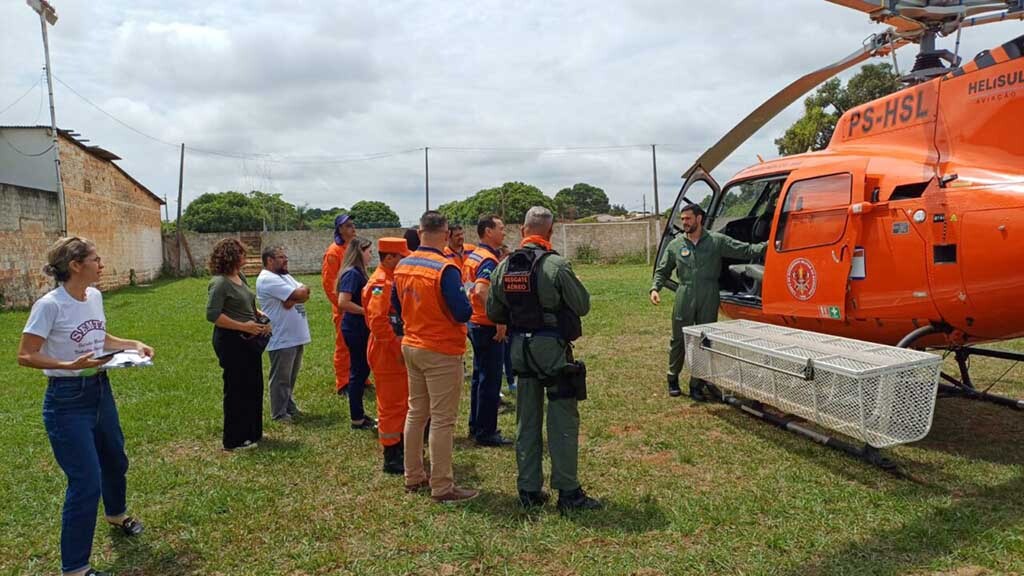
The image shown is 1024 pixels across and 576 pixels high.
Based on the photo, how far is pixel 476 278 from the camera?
571 centimetres

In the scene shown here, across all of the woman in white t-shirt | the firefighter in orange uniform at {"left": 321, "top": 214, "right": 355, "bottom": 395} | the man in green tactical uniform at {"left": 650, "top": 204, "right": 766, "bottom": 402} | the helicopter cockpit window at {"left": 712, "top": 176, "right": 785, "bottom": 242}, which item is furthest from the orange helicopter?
the woman in white t-shirt

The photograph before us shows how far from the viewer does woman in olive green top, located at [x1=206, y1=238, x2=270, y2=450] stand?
515cm

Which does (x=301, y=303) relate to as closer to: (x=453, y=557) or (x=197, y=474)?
(x=197, y=474)

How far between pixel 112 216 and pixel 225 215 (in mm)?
54733

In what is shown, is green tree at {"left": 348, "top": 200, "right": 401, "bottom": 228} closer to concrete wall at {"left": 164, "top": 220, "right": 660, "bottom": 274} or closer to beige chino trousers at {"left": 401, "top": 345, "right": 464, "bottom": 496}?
concrete wall at {"left": 164, "top": 220, "right": 660, "bottom": 274}

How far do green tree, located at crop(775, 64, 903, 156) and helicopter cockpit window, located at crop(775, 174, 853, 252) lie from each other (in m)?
20.2

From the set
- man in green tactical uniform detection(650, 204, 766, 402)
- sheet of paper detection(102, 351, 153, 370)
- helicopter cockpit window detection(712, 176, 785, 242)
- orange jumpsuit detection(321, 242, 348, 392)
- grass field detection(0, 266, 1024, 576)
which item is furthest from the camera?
orange jumpsuit detection(321, 242, 348, 392)

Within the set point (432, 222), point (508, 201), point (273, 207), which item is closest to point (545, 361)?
point (432, 222)

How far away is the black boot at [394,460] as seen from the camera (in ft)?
16.0

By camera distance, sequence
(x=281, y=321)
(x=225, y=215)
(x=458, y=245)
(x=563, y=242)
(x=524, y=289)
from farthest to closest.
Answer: (x=225, y=215)
(x=563, y=242)
(x=458, y=245)
(x=281, y=321)
(x=524, y=289)

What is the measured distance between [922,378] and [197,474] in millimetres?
5090

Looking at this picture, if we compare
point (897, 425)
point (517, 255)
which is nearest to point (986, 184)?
point (897, 425)

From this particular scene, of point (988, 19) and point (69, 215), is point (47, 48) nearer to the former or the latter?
point (69, 215)

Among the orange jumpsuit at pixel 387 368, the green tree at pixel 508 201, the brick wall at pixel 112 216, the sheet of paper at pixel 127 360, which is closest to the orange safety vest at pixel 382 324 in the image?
the orange jumpsuit at pixel 387 368
